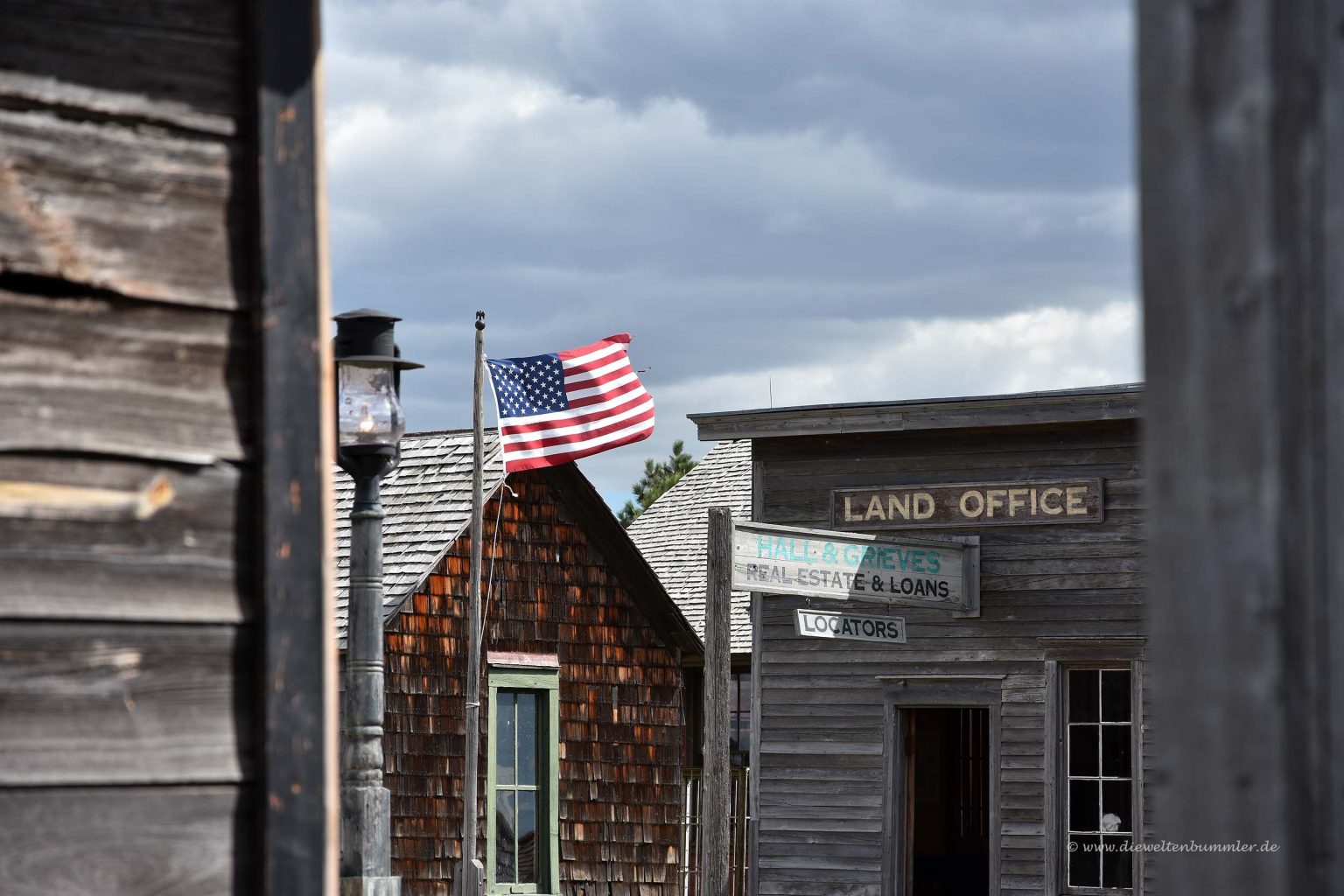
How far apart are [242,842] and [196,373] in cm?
67

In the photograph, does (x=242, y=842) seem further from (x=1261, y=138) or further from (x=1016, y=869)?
(x=1016, y=869)

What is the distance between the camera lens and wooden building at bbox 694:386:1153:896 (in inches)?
549

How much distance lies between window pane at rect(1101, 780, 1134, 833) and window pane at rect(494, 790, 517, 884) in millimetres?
7425

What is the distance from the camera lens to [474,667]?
55.2 ft

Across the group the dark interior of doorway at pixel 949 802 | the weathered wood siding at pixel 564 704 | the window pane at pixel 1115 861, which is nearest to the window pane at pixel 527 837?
the weathered wood siding at pixel 564 704

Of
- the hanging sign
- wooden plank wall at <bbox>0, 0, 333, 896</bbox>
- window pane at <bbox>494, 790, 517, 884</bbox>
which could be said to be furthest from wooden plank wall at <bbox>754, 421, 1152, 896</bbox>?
wooden plank wall at <bbox>0, 0, 333, 896</bbox>

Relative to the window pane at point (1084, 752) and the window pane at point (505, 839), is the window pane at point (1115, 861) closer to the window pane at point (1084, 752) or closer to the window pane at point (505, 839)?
the window pane at point (1084, 752)

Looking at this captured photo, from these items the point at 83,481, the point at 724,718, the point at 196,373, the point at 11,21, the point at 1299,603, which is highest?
the point at 11,21

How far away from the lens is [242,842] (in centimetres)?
235

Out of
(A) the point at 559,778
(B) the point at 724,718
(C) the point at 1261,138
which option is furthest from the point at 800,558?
(C) the point at 1261,138

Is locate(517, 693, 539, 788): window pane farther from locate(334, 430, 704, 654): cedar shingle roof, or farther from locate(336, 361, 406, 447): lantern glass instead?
locate(336, 361, 406, 447): lantern glass

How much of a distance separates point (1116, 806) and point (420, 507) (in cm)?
852

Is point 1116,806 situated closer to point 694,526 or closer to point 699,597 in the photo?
point 699,597

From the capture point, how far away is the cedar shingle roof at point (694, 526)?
74.9 ft
